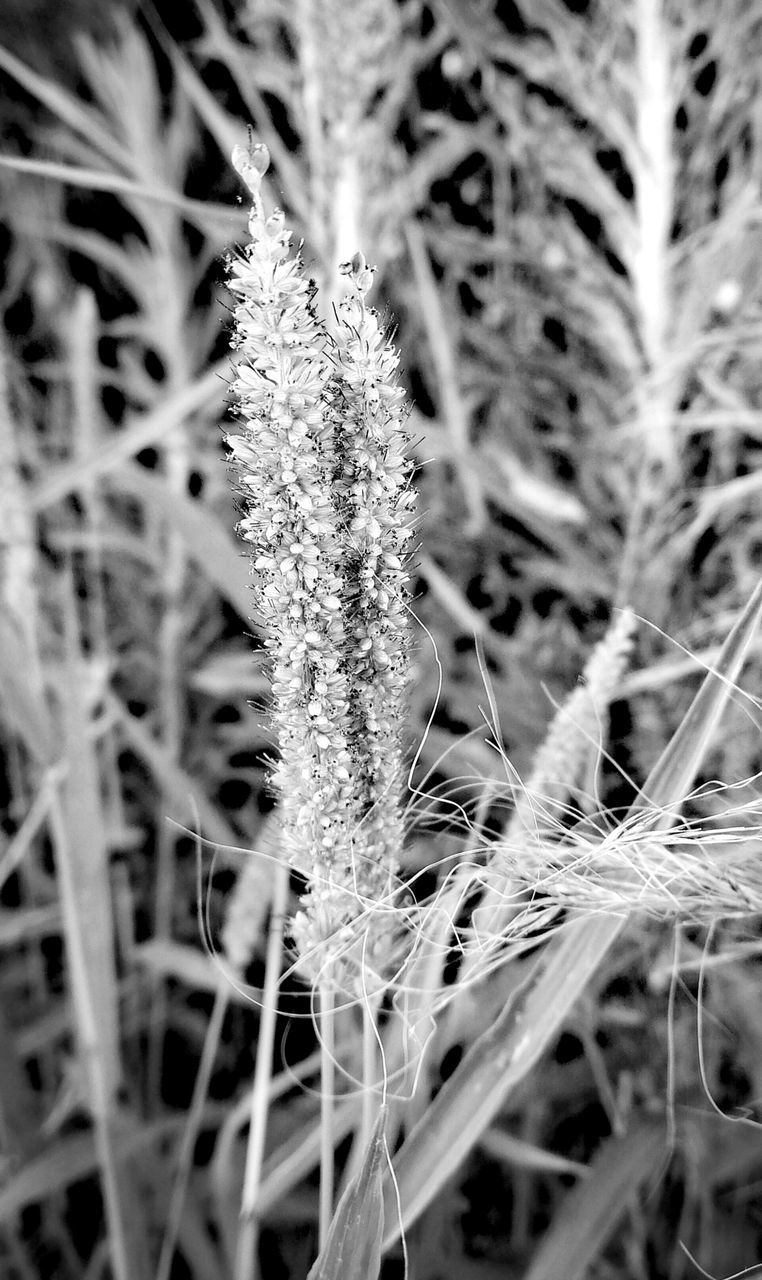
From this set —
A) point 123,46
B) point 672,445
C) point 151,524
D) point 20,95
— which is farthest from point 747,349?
point 20,95

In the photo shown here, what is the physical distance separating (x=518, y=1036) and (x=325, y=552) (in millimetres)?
201

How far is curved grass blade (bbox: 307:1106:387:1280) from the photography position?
292 millimetres

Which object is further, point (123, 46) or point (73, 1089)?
point (123, 46)

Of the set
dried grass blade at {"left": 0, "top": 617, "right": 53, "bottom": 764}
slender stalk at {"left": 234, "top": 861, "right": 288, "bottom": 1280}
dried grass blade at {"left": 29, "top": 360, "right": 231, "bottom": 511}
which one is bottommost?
slender stalk at {"left": 234, "top": 861, "right": 288, "bottom": 1280}

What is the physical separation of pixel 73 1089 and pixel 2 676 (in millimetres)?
334

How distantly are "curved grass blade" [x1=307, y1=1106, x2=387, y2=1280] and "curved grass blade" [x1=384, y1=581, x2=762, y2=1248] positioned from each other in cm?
3

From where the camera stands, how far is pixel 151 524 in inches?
32.2

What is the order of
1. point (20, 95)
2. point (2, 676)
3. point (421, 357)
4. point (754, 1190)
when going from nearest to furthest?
1. point (2, 676)
2. point (754, 1190)
3. point (421, 357)
4. point (20, 95)

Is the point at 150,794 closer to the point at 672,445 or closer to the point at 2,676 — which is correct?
the point at 2,676

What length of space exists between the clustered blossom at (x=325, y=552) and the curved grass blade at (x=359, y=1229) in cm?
7

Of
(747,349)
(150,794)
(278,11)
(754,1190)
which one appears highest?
(278,11)

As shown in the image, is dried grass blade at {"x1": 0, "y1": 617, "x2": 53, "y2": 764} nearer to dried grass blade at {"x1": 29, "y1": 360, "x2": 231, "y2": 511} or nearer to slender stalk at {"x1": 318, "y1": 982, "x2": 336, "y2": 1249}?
dried grass blade at {"x1": 29, "y1": 360, "x2": 231, "y2": 511}

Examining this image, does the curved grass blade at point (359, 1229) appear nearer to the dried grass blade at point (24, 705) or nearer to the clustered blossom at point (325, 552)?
the clustered blossom at point (325, 552)

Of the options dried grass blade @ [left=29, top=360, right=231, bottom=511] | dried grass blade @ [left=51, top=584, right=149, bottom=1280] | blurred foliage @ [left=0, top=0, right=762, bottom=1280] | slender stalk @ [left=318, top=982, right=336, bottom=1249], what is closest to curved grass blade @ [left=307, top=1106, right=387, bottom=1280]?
slender stalk @ [left=318, top=982, right=336, bottom=1249]
